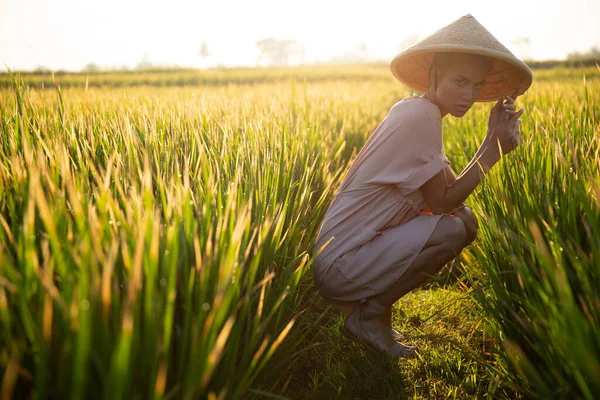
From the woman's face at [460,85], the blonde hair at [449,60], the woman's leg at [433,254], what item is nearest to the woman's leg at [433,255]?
the woman's leg at [433,254]

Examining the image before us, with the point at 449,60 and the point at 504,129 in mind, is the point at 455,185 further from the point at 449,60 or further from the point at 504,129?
the point at 449,60

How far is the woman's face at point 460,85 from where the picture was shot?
170 centimetres

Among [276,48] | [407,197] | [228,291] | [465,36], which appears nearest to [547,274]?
[407,197]

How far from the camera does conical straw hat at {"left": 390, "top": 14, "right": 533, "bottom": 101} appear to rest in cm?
162

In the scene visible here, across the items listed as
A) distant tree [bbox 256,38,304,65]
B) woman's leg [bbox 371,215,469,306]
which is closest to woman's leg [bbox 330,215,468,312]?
woman's leg [bbox 371,215,469,306]

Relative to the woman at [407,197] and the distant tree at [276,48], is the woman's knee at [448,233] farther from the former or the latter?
the distant tree at [276,48]

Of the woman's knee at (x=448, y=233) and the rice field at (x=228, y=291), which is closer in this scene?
the rice field at (x=228, y=291)

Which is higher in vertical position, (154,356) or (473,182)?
(473,182)

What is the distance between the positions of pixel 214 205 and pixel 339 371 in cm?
79

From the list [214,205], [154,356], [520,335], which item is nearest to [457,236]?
[520,335]

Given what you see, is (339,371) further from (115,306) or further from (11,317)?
(11,317)

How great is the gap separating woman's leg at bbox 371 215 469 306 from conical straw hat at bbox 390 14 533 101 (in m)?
0.62

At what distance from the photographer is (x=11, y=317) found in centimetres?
78

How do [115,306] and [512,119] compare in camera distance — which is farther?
[512,119]
